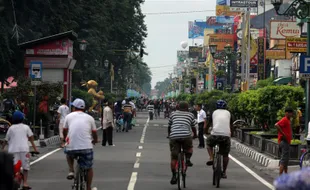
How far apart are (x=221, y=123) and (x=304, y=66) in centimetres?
544

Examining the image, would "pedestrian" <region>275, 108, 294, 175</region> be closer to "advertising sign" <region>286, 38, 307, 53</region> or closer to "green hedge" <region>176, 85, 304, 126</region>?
"green hedge" <region>176, 85, 304, 126</region>

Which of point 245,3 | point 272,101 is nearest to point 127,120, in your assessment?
point 245,3

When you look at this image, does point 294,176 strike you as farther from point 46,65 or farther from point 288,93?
point 46,65

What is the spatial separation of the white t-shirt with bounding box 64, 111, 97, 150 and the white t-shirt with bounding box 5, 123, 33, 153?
1062mm

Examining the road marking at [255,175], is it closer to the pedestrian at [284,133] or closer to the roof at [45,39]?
the pedestrian at [284,133]

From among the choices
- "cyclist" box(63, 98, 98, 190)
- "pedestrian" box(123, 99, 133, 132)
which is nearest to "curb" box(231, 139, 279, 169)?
"cyclist" box(63, 98, 98, 190)

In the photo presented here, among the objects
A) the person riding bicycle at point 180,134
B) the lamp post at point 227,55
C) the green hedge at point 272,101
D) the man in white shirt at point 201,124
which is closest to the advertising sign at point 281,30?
the lamp post at point 227,55

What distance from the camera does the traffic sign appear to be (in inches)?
773

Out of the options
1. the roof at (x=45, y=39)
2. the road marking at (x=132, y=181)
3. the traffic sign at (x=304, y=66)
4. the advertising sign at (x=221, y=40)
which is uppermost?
the advertising sign at (x=221, y=40)

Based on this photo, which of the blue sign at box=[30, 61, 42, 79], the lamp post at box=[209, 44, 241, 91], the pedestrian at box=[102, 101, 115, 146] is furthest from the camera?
the lamp post at box=[209, 44, 241, 91]

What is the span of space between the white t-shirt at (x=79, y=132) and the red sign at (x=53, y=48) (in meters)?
23.4

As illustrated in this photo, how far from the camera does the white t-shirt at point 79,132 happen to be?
1131cm

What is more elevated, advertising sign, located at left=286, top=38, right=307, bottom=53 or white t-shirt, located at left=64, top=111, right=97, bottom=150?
advertising sign, located at left=286, top=38, right=307, bottom=53

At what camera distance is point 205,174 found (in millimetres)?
17641
